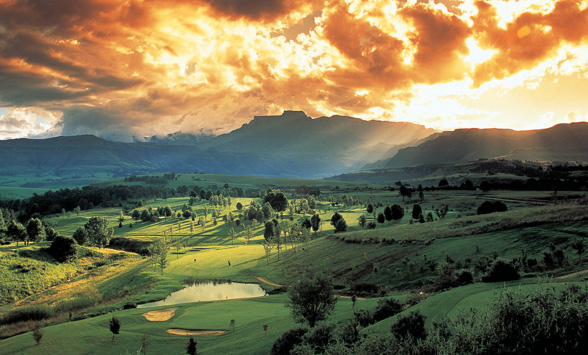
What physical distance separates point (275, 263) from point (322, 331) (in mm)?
79586

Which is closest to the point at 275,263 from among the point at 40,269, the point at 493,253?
the point at 493,253

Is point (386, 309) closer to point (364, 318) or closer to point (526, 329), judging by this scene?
point (364, 318)

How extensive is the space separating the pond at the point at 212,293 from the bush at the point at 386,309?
48.7m

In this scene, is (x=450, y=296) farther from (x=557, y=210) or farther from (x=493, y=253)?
(x=557, y=210)

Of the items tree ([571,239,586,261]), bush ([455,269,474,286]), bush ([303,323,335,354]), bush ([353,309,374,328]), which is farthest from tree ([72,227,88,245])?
tree ([571,239,586,261])

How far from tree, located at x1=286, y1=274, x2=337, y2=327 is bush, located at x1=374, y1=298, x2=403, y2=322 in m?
5.71

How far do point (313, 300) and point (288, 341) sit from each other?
9.64 metres

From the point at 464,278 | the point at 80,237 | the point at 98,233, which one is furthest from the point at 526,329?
the point at 98,233

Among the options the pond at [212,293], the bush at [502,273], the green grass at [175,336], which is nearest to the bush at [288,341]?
the green grass at [175,336]

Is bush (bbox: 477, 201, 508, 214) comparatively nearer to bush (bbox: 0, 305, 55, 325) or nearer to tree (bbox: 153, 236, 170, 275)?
tree (bbox: 153, 236, 170, 275)

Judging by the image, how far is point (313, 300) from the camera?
39281 millimetres

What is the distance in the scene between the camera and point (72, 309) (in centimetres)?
7638

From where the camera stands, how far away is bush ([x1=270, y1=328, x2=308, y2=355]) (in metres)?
29.5

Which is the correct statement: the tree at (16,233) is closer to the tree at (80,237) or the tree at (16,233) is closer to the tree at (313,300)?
the tree at (80,237)
